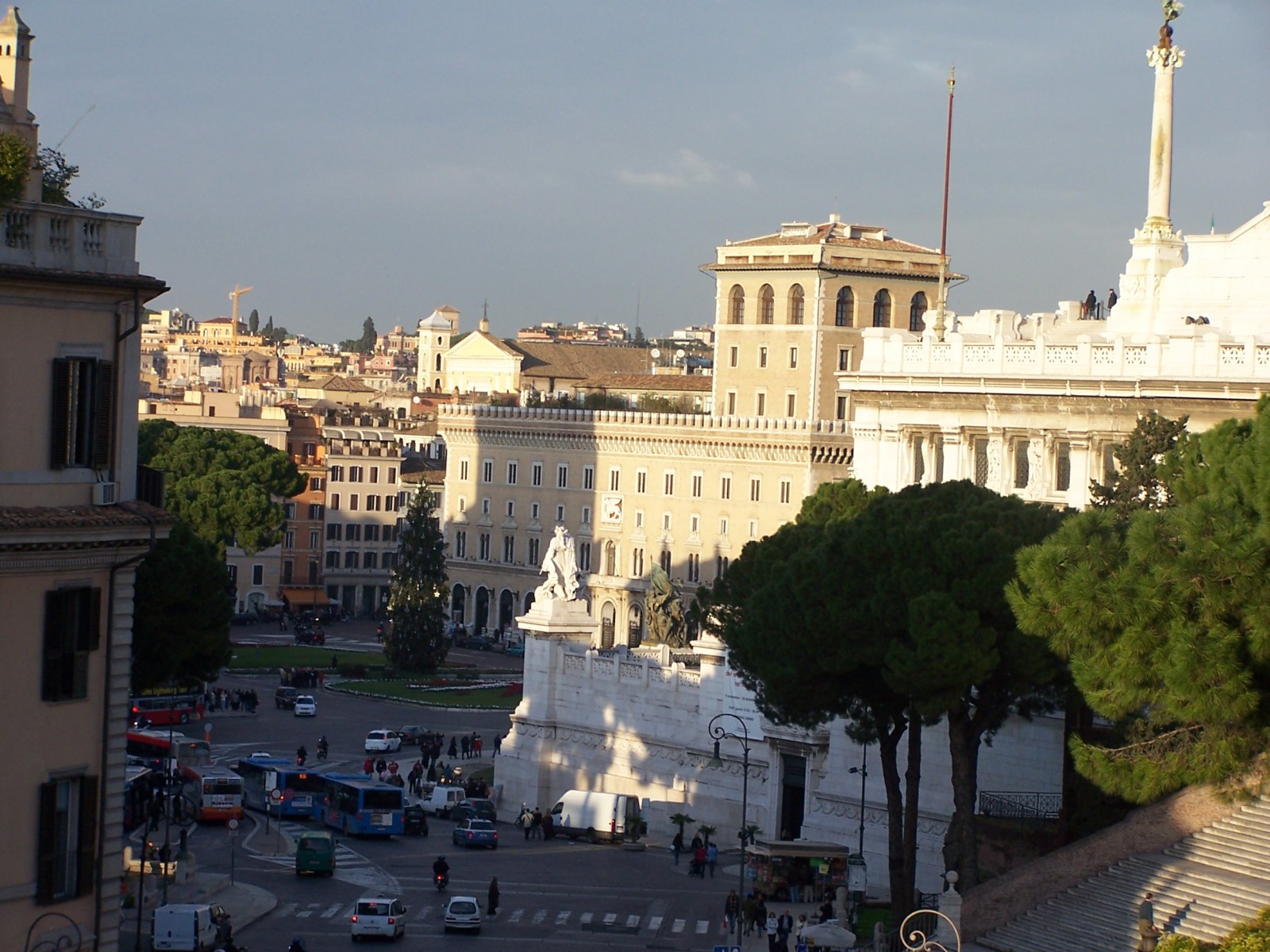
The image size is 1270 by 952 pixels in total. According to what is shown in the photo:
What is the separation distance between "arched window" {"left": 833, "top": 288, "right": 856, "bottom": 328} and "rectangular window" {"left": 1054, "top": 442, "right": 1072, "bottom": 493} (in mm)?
51813

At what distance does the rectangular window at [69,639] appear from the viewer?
21922 millimetres

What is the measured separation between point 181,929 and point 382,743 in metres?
27.1

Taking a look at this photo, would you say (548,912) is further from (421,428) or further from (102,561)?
(421,428)

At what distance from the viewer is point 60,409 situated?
22078mm

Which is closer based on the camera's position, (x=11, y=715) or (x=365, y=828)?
(x=11, y=715)

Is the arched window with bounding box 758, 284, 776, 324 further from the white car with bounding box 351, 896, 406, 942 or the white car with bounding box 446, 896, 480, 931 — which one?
the white car with bounding box 351, 896, 406, 942

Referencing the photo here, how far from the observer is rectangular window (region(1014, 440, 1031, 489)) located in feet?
155

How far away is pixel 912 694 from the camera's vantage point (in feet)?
112

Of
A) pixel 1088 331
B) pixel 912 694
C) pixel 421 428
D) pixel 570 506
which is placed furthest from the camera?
pixel 421 428

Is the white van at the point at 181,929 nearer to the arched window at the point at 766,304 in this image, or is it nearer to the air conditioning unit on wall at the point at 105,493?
the air conditioning unit on wall at the point at 105,493

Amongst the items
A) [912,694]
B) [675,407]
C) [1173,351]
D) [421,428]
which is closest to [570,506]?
[675,407]

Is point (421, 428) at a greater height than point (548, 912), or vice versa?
point (421, 428)

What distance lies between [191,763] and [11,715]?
36391 mm

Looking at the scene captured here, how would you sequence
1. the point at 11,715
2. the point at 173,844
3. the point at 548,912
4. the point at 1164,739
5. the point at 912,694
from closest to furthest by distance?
the point at 11,715, the point at 1164,739, the point at 912,694, the point at 548,912, the point at 173,844
